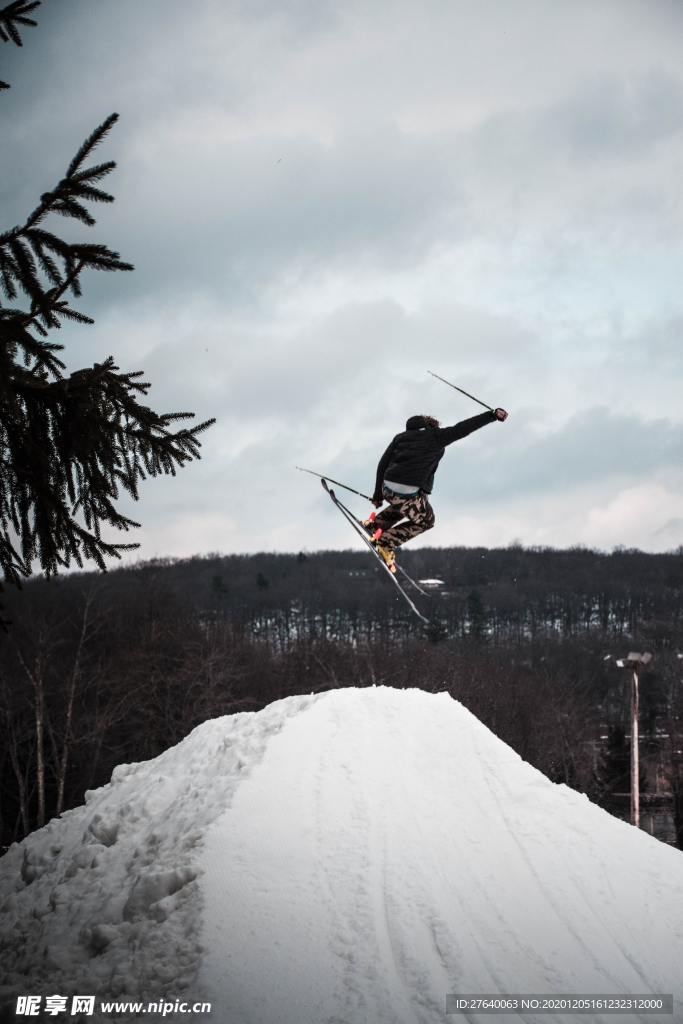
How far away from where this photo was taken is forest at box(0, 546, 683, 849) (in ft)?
101

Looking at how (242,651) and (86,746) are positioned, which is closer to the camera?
(86,746)

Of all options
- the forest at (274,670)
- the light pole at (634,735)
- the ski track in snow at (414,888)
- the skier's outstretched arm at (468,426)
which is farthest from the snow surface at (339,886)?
the light pole at (634,735)

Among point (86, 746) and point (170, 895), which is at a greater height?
point (170, 895)

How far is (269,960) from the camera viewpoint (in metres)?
6.79

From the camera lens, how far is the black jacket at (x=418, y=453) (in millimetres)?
8336

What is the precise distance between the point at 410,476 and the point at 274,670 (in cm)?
4145

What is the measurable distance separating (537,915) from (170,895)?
4158mm

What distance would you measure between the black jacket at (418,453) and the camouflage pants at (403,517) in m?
0.24

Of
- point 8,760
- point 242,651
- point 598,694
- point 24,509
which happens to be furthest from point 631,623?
point 24,509

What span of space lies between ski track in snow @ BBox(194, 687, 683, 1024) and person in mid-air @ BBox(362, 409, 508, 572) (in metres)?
3.75

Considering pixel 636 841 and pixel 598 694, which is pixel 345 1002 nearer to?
pixel 636 841

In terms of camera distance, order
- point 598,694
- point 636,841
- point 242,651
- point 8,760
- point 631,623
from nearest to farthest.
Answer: point 636,841
point 8,760
point 242,651
point 598,694
point 631,623

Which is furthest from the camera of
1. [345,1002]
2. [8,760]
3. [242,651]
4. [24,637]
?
[242,651]

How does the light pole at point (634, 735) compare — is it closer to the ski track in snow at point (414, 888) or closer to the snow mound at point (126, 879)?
the ski track in snow at point (414, 888)
